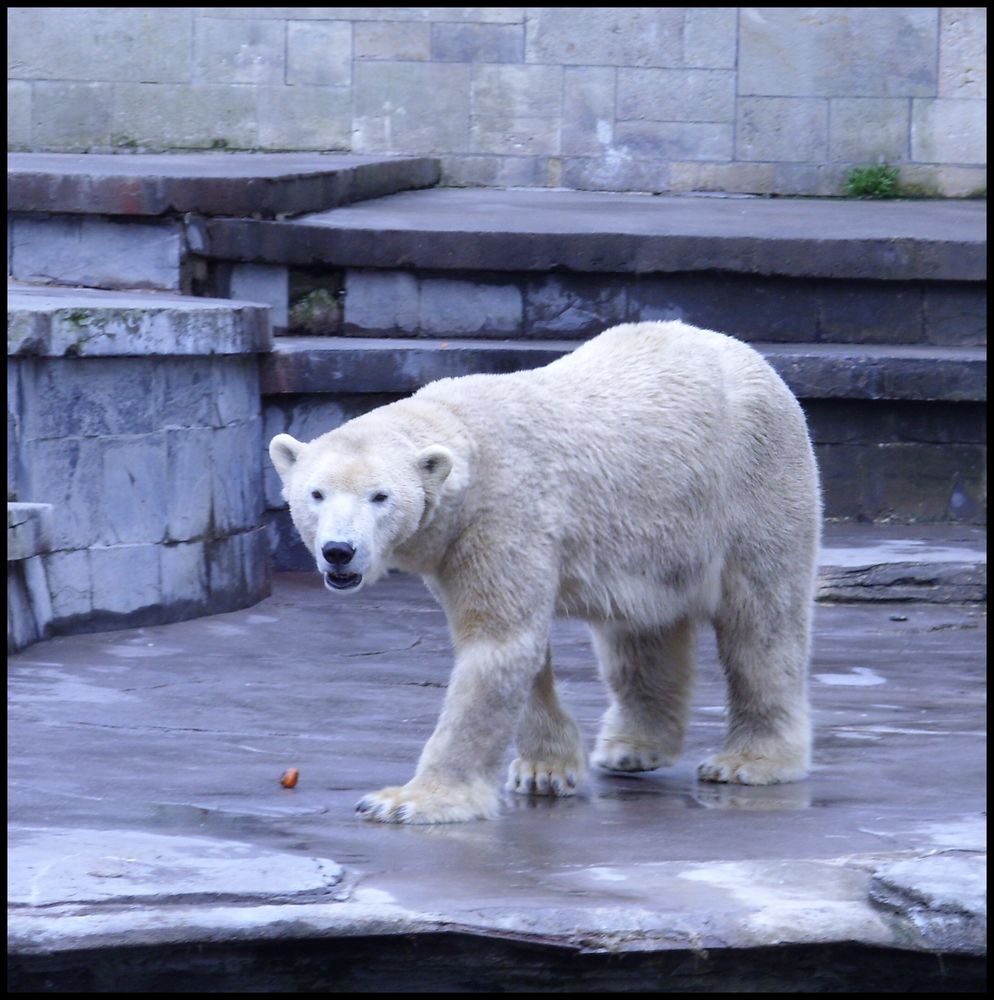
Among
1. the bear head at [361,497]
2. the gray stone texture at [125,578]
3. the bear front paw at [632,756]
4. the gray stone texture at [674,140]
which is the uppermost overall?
the gray stone texture at [674,140]

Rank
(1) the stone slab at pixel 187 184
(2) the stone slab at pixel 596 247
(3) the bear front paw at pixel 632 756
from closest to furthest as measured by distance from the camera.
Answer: (3) the bear front paw at pixel 632 756, (1) the stone slab at pixel 187 184, (2) the stone slab at pixel 596 247

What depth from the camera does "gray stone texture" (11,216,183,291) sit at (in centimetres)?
794

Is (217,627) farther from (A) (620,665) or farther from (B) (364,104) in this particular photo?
(B) (364,104)

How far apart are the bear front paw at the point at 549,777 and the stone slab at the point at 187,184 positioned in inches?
168

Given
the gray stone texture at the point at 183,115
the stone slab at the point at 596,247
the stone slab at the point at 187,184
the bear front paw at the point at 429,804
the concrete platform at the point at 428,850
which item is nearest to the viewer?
the concrete platform at the point at 428,850

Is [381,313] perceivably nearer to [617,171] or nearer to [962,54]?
[617,171]

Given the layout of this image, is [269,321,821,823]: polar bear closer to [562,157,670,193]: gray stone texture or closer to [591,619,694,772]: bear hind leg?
[591,619,694,772]: bear hind leg

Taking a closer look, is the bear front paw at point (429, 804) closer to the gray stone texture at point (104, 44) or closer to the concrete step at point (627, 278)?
the concrete step at point (627, 278)

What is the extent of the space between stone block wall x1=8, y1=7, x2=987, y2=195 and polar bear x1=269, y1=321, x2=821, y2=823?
6.49m

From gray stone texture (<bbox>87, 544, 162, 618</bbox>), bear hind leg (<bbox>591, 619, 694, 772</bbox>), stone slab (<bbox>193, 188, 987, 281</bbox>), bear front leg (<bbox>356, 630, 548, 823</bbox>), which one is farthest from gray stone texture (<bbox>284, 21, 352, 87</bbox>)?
bear front leg (<bbox>356, 630, 548, 823</bbox>)

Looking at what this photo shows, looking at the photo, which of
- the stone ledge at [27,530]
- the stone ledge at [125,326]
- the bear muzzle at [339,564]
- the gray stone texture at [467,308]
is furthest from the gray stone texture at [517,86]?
the bear muzzle at [339,564]

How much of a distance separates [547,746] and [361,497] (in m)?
0.87

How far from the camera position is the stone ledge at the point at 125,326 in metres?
6.15

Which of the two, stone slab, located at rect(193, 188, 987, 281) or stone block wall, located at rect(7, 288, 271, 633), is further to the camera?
stone slab, located at rect(193, 188, 987, 281)
